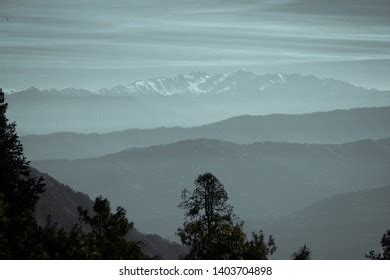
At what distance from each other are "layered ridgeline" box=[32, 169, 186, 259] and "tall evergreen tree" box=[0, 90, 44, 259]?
4234 inches

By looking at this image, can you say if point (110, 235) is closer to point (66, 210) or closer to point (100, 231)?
point (100, 231)

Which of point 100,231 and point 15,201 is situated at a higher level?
point 15,201

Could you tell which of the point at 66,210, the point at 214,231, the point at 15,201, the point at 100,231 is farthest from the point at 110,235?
the point at 66,210

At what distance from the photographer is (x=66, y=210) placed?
525 ft

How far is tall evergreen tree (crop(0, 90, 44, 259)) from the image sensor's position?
20016mm

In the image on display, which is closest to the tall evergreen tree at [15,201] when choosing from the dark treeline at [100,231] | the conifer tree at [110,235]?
the dark treeline at [100,231]

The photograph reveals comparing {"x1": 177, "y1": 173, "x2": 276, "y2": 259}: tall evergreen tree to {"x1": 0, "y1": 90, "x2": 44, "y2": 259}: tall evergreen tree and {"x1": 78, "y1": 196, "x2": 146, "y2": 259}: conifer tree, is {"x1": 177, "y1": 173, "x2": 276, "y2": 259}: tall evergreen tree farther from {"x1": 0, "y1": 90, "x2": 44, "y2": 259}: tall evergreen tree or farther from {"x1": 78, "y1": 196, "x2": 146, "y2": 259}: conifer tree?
{"x1": 0, "y1": 90, "x2": 44, "y2": 259}: tall evergreen tree

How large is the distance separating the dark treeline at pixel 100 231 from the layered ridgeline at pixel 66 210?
10719cm

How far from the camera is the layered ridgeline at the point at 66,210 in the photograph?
14825cm

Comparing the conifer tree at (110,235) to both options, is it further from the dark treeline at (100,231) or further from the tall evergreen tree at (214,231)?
the tall evergreen tree at (214,231)

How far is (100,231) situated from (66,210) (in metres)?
134
